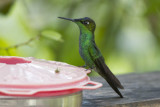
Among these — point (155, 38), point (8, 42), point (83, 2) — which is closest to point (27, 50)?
point (8, 42)

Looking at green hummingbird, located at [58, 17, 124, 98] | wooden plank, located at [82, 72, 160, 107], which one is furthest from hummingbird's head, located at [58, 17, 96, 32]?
wooden plank, located at [82, 72, 160, 107]

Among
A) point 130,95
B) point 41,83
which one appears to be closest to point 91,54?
point 130,95

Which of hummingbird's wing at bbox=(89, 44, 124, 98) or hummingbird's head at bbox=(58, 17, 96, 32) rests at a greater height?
hummingbird's head at bbox=(58, 17, 96, 32)

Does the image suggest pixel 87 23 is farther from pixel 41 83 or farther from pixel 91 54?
pixel 41 83

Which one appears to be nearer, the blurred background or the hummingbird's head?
the hummingbird's head

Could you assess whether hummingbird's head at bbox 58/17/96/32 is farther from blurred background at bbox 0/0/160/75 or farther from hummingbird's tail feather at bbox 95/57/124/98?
blurred background at bbox 0/0/160/75

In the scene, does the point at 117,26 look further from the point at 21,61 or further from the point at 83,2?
the point at 21,61
